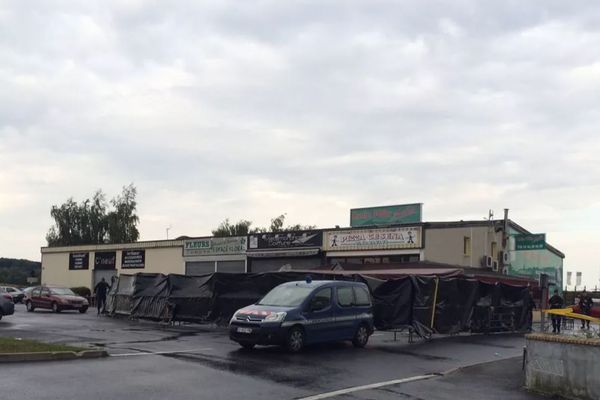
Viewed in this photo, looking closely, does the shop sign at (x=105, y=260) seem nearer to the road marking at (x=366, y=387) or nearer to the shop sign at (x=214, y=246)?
the shop sign at (x=214, y=246)

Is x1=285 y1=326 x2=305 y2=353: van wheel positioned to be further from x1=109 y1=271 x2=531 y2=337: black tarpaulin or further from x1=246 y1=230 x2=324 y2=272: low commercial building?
x1=246 y1=230 x2=324 y2=272: low commercial building

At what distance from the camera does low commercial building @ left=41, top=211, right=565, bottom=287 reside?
35312 mm

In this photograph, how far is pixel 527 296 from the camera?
83.0 feet

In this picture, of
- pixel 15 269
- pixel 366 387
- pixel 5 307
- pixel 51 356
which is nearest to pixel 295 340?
pixel 366 387

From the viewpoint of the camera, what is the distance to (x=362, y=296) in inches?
666

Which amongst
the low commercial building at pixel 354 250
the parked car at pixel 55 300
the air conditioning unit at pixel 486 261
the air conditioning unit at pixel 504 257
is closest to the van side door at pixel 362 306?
the low commercial building at pixel 354 250

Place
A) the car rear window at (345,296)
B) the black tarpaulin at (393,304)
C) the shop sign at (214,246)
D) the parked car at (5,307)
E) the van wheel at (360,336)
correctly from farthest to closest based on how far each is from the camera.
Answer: the shop sign at (214,246) → the parked car at (5,307) → the black tarpaulin at (393,304) → the van wheel at (360,336) → the car rear window at (345,296)

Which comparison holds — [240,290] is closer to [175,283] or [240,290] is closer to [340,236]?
[175,283]

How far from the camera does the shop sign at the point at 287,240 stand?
3946 centimetres

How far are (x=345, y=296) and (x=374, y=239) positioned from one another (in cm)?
2065

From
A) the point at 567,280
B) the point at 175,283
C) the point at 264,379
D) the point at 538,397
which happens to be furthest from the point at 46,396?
the point at 567,280

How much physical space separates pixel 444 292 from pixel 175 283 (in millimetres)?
9611

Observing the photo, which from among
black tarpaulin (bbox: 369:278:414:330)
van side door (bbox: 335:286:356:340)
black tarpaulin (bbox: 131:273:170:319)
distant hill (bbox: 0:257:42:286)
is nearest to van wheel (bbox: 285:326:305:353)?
van side door (bbox: 335:286:356:340)

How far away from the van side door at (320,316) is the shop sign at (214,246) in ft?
90.4
